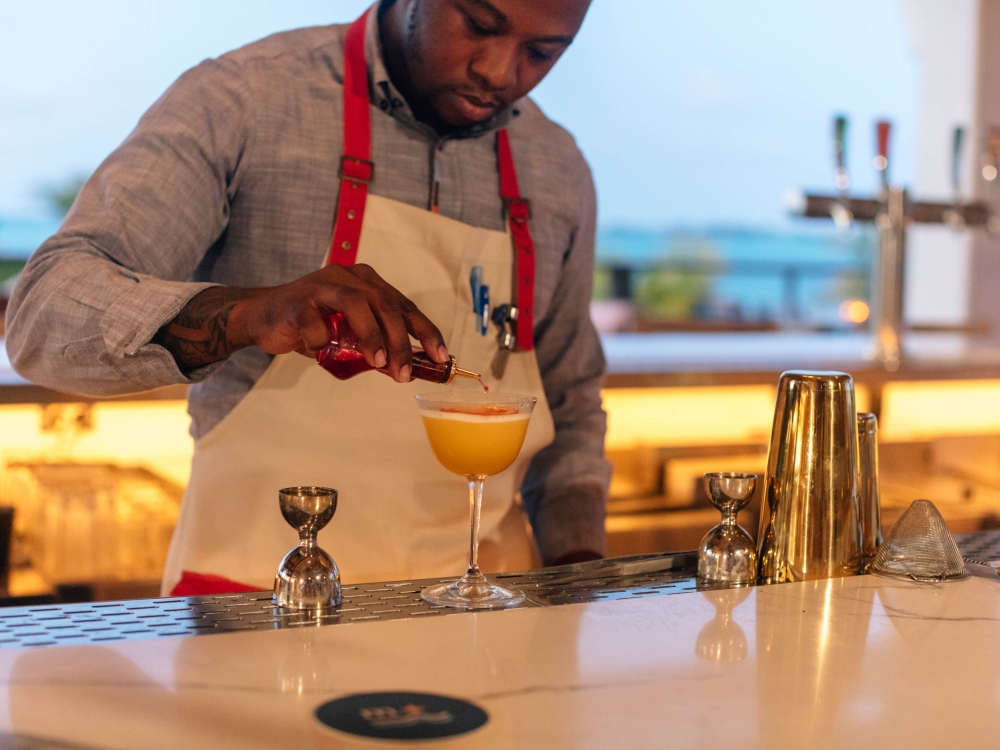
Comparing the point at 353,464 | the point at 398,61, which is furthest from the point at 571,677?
the point at 398,61

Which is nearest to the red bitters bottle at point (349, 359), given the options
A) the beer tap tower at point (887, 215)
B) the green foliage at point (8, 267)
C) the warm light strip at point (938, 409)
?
the beer tap tower at point (887, 215)

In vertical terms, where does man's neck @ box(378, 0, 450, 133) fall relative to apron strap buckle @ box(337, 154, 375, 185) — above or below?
above

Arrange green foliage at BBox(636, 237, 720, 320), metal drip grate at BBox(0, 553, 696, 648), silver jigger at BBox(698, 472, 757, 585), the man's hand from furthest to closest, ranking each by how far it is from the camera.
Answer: green foliage at BBox(636, 237, 720, 320) < silver jigger at BBox(698, 472, 757, 585) < the man's hand < metal drip grate at BBox(0, 553, 696, 648)

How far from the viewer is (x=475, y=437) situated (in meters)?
1.16

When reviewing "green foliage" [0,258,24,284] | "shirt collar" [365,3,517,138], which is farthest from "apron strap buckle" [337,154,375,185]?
"green foliage" [0,258,24,284]

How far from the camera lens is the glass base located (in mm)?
1082

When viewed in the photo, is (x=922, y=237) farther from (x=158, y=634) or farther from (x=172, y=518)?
(x=158, y=634)

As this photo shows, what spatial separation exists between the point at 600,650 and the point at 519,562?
904 millimetres

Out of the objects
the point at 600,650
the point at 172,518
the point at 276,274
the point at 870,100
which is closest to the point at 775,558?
the point at 600,650

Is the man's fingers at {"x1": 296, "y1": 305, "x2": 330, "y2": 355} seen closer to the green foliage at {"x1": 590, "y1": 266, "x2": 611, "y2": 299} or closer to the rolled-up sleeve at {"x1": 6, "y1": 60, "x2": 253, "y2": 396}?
the rolled-up sleeve at {"x1": 6, "y1": 60, "x2": 253, "y2": 396}

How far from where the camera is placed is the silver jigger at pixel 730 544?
1206mm

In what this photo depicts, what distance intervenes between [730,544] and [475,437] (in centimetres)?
32

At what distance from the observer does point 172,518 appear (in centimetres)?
244

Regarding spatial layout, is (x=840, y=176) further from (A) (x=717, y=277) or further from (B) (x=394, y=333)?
(A) (x=717, y=277)
